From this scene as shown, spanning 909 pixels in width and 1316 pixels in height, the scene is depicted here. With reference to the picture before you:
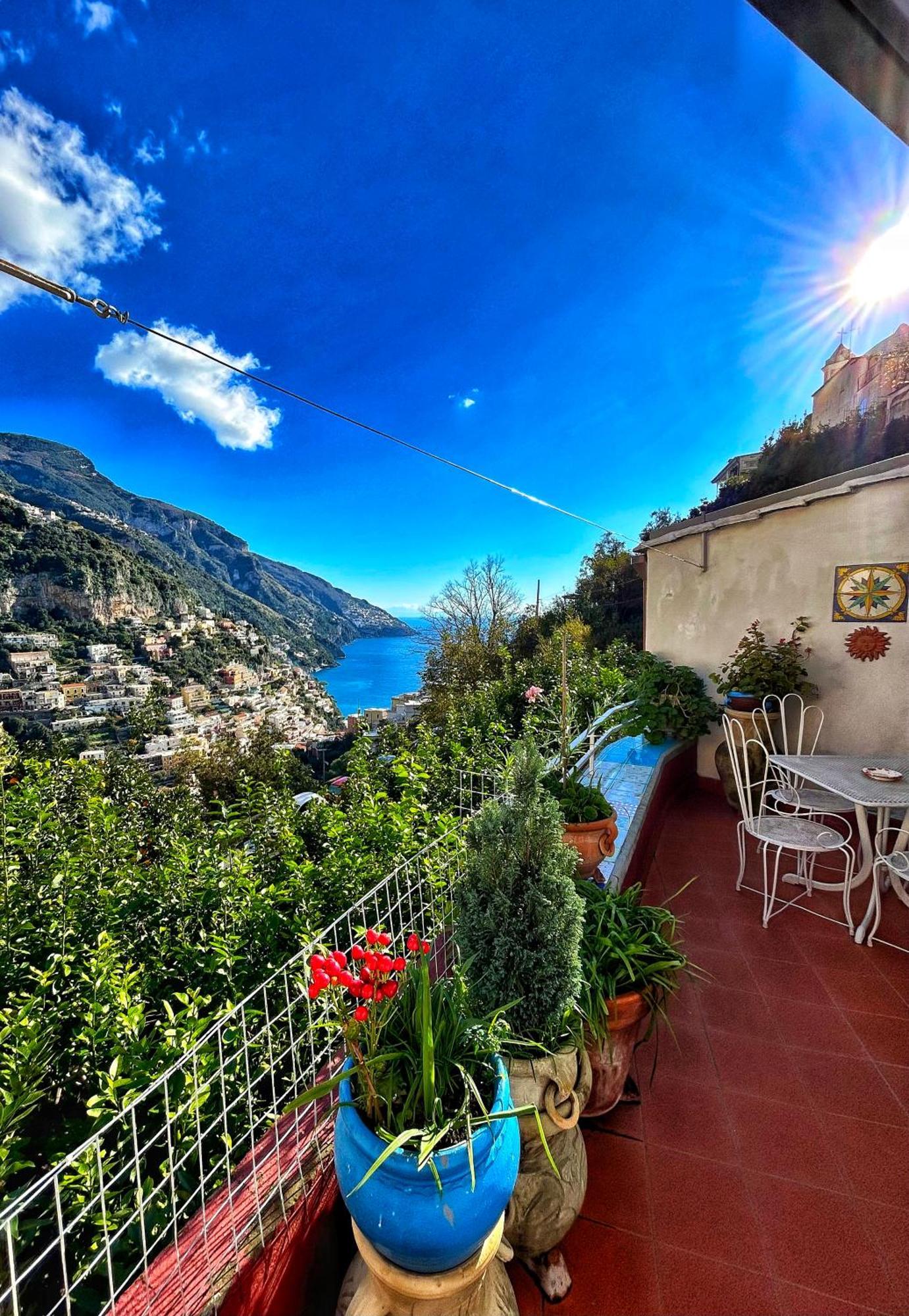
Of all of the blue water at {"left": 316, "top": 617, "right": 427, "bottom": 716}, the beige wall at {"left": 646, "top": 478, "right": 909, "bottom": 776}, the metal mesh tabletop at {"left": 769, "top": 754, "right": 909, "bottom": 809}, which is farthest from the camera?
the blue water at {"left": 316, "top": 617, "right": 427, "bottom": 716}

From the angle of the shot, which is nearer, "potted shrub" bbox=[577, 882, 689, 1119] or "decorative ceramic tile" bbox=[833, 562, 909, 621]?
"potted shrub" bbox=[577, 882, 689, 1119]

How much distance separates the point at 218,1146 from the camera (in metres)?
1.73

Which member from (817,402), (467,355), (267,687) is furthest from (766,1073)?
(267,687)

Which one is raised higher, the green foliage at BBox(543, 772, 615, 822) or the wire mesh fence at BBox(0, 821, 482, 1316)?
the green foliage at BBox(543, 772, 615, 822)

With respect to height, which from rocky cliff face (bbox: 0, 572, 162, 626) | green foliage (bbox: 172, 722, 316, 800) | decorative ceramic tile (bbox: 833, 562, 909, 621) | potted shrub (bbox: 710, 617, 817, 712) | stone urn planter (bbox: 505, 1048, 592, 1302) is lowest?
green foliage (bbox: 172, 722, 316, 800)

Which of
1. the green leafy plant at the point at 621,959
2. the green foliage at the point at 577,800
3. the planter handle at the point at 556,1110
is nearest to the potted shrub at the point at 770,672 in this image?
the green foliage at the point at 577,800

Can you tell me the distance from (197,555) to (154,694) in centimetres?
2070

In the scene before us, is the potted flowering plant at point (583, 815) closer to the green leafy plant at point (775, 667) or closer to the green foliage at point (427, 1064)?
the green foliage at point (427, 1064)

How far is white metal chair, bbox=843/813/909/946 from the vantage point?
2623 millimetres

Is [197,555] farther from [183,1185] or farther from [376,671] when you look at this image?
[183,1185]

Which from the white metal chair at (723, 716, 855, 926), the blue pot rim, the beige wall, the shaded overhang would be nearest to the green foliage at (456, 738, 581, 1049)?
the blue pot rim

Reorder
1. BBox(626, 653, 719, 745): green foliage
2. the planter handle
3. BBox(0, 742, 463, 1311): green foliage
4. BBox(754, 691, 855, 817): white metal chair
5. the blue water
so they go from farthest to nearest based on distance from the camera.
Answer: the blue water < BBox(626, 653, 719, 745): green foliage < BBox(754, 691, 855, 817): white metal chair < BBox(0, 742, 463, 1311): green foliage < the planter handle

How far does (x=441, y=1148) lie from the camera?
996 millimetres

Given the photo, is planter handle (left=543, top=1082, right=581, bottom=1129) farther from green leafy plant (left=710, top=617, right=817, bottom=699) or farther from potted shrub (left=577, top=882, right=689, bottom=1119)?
green leafy plant (left=710, top=617, right=817, bottom=699)
